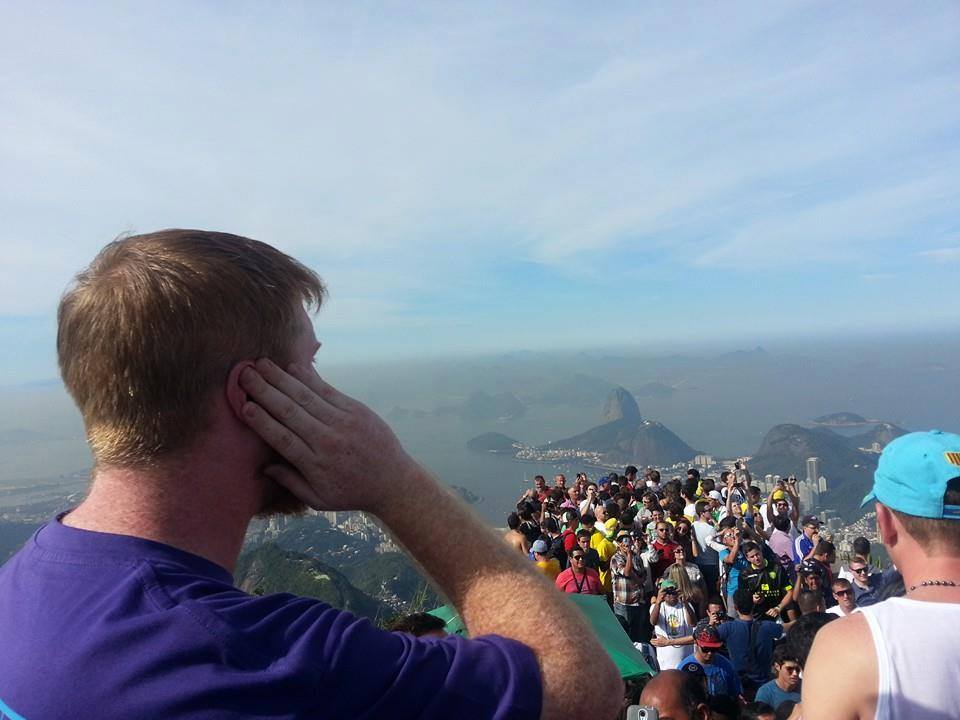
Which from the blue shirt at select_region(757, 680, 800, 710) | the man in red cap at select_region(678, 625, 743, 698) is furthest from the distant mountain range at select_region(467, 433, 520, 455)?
the blue shirt at select_region(757, 680, 800, 710)

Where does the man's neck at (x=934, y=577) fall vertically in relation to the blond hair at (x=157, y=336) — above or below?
below

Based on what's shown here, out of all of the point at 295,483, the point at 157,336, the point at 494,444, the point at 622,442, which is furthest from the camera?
the point at 494,444

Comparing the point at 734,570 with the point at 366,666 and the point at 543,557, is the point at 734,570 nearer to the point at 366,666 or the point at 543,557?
the point at 543,557

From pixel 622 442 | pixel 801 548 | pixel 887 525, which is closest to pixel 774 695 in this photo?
pixel 887 525

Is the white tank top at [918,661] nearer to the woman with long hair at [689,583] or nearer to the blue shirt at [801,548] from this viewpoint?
the woman with long hair at [689,583]

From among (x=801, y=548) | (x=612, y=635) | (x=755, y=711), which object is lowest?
(x=801, y=548)

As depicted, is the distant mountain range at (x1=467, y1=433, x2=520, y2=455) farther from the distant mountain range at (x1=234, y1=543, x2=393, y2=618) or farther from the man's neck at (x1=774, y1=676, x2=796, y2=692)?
the man's neck at (x1=774, y1=676, x2=796, y2=692)

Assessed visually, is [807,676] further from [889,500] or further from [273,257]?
[273,257]

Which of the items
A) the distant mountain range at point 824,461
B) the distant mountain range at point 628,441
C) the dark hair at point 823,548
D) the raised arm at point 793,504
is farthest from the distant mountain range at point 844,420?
the dark hair at point 823,548
